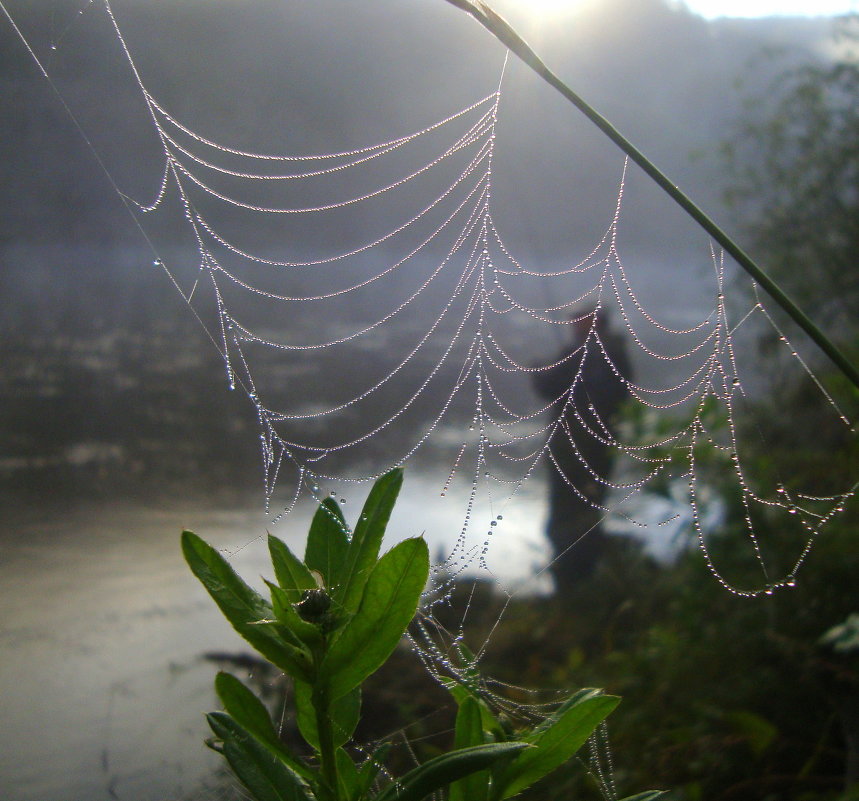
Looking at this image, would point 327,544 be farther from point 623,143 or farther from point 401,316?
point 401,316

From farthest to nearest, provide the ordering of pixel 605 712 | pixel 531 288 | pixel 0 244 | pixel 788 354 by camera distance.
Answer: pixel 788 354
pixel 531 288
pixel 0 244
pixel 605 712

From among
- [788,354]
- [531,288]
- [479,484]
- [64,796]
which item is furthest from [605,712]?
[788,354]

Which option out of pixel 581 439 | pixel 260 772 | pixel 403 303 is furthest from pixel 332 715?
pixel 581 439

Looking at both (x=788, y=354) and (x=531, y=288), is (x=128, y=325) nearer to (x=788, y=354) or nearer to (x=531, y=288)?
(x=531, y=288)

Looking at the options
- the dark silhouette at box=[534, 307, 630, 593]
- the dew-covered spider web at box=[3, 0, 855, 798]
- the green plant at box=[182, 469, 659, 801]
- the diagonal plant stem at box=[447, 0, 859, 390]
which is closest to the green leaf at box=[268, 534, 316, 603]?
the green plant at box=[182, 469, 659, 801]

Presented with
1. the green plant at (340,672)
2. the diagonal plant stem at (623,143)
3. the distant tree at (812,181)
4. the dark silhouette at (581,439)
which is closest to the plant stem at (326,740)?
the green plant at (340,672)

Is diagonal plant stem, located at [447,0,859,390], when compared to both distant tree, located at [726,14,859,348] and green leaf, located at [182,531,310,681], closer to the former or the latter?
green leaf, located at [182,531,310,681]
